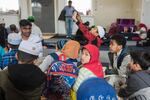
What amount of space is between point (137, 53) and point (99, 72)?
1.13 feet

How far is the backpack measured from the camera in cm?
197

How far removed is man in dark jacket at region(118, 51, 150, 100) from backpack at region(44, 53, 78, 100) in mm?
421

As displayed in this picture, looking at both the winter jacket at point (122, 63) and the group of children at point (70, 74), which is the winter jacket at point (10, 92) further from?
the winter jacket at point (122, 63)

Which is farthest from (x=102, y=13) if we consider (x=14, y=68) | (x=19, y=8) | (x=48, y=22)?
(x=14, y=68)

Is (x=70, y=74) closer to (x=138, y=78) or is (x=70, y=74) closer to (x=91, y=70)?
(x=91, y=70)

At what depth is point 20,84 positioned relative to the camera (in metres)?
1.04

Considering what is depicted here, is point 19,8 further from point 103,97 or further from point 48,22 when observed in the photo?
point 103,97

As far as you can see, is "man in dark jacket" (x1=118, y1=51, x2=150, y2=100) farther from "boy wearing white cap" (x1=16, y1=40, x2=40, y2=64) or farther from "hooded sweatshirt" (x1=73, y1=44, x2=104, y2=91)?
"boy wearing white cap" (x1=16, y1=40, x2=40, y2=64)

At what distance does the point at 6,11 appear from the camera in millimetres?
10930

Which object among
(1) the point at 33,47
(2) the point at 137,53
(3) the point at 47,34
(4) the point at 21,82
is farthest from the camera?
(3) the point at 47,34

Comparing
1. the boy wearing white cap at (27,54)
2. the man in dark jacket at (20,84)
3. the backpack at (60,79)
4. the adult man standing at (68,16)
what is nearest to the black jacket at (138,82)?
the backpack at (60,79)

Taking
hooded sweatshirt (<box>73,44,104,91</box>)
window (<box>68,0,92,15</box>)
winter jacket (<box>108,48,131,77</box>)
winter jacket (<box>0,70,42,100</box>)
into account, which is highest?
window (<box>68,0,92,15</box>)

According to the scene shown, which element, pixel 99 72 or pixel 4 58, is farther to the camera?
pixel 4 58

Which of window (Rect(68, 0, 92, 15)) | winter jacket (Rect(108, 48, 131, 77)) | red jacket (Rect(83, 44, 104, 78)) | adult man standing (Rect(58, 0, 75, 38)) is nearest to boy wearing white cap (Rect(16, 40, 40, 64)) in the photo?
red jacket (Rect(83, 44, 104, 78))
